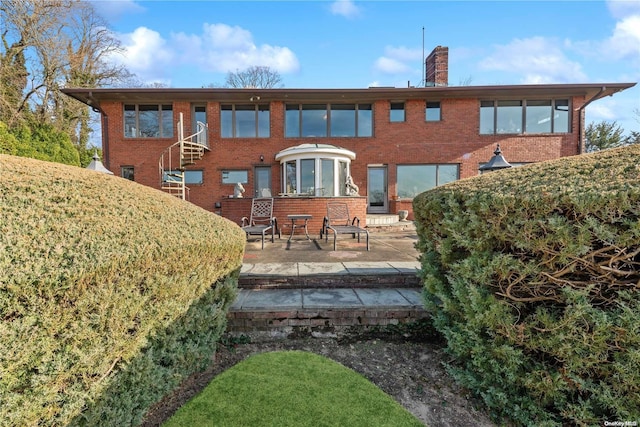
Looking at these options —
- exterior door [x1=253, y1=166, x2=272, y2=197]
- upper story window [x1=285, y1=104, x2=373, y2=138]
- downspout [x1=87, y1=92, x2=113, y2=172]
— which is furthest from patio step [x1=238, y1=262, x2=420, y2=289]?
downspout [x1=87, y1=92, x2=113, y2=172]

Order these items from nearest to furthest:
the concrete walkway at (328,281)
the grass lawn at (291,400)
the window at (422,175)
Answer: the grass lawn at (291,400), the concrete walkway at (328,281), the window at (422,175)

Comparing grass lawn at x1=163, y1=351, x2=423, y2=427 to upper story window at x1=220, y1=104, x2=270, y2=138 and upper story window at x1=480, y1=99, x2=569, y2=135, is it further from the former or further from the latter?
upper story window at x1=480, y1=99, x2=569, y2=135

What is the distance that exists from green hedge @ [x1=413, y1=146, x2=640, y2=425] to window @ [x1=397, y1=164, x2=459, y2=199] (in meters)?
10.6

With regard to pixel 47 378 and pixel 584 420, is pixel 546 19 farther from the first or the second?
pixel 47 378

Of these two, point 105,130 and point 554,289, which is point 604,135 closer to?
point 554,289

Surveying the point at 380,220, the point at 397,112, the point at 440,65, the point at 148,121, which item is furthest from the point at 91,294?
the point at 440,65

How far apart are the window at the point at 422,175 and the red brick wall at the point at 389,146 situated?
265 mm

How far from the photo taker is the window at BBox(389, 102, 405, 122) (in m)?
12.4

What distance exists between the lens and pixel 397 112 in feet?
40.8

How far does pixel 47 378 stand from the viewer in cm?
115

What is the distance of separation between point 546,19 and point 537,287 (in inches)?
363

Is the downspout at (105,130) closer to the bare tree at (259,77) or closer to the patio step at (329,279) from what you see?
the patio step at (329,279)

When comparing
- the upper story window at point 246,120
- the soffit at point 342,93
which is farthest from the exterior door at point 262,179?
the soffit at point 342,93

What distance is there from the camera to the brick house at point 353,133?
11.9 metres
